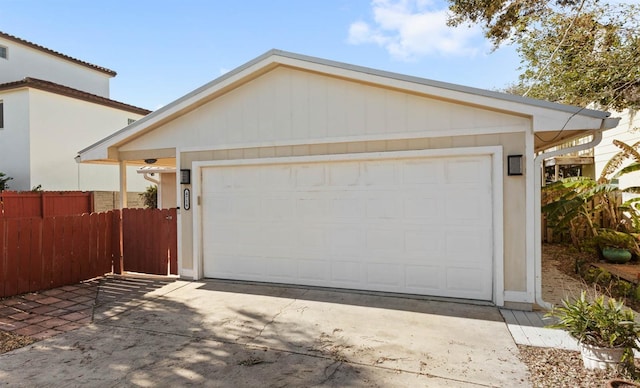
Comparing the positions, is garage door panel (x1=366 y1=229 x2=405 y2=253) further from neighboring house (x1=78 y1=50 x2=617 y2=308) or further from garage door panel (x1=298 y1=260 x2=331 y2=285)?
garage door panel (x1=298 y1=260 x2=331 y2=285)

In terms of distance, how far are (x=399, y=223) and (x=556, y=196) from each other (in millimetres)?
6695

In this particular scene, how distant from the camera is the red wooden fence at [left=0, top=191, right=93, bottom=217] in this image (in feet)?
24.3

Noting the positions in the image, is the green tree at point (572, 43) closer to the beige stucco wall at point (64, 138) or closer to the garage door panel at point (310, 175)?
the garage door panel at point (310, 175)

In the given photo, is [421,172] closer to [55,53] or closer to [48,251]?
[48,251]

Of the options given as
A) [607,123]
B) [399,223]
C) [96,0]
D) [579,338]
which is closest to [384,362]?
[579,338]

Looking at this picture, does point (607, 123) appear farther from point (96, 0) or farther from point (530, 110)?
point (96, 0)

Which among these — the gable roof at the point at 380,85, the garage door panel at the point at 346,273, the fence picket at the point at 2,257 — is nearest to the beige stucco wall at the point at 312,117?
the gable roof at the point at 380,85

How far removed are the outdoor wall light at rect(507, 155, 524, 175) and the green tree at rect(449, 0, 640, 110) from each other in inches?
133

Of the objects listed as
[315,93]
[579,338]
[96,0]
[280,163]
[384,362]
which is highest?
[96,0]

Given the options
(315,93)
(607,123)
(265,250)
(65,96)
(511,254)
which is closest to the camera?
(607,123)

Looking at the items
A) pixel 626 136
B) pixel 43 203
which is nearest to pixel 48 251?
pixel 43 203

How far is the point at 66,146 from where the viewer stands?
13.7 metres

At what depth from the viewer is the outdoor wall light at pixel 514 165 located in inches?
199

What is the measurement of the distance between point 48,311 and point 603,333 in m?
6.58
